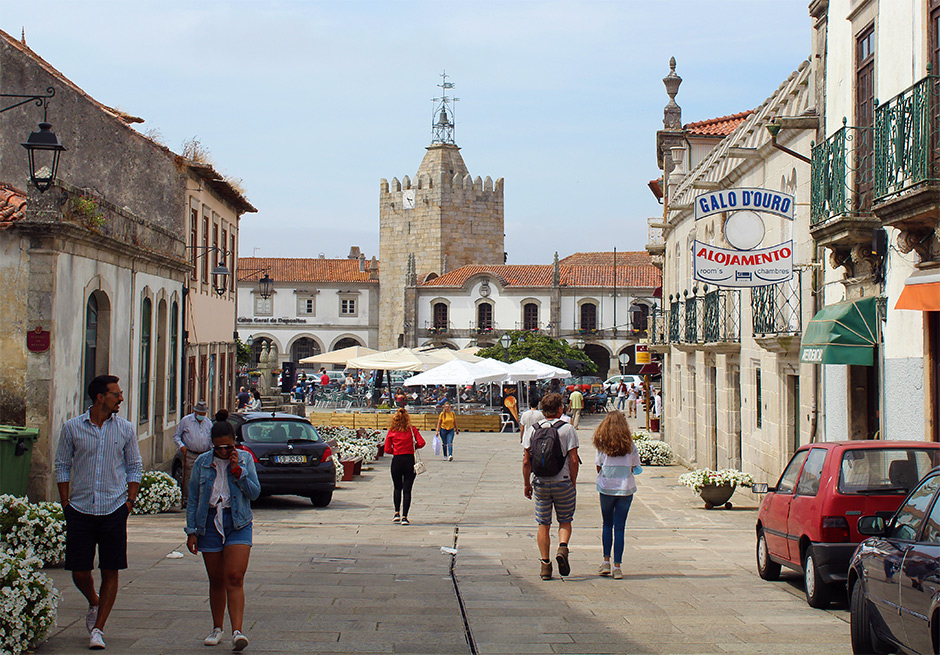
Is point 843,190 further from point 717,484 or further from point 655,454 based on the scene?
point 655,454

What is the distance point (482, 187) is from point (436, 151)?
4.25m

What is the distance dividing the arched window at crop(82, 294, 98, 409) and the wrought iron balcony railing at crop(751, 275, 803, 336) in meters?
9.52

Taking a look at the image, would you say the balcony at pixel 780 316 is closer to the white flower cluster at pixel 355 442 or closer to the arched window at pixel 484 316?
the white flower cluster at pixel 355 442

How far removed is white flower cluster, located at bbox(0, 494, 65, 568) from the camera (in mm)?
9125

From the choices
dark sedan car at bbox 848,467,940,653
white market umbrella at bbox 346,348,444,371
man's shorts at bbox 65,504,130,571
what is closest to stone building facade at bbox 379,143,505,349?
white market umbrella at bbox 346,348,444,371

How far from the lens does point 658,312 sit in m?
28.5

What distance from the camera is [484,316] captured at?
72938mm

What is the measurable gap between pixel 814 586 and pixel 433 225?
69416 millimetres

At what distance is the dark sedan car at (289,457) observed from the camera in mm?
15102

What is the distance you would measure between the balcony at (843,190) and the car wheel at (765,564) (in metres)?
3.75

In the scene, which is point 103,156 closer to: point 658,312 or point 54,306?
point 54,306

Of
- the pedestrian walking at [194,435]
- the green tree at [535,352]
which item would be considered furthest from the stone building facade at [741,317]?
the green tree at [535,352]

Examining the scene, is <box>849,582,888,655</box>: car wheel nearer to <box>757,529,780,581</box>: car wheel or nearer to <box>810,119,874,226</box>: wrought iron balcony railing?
<box>757,529,780,581</box>: car wheel

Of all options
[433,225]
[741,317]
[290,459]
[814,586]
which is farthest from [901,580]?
[433,225]
